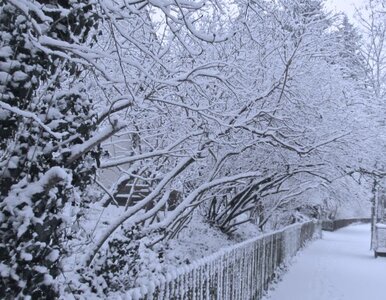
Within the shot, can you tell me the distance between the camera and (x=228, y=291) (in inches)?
266

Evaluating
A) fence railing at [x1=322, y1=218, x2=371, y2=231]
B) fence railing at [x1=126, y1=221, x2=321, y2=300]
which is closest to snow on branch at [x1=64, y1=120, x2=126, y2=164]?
fence railing at [x1=126, y1=221, x2=321, y2=300]

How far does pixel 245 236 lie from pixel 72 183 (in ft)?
35.5

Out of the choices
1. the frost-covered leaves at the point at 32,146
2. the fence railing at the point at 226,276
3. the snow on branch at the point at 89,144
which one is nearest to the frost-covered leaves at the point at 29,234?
the frost-covered leaves at the point at 32,146

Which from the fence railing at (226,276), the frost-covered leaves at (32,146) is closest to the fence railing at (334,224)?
the fence railing at (226,276)

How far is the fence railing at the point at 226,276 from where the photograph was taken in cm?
395

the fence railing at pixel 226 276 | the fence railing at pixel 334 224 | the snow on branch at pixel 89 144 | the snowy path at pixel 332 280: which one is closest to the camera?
the snow on branch at pixel 89 144

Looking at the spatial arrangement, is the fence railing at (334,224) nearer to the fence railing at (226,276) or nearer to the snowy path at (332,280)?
the snowy path at (332,280)

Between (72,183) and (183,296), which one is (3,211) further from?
(183,296)

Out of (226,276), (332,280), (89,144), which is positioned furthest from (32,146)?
(332,280)

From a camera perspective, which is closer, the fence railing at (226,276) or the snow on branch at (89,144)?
the snow on branch at (89,144)

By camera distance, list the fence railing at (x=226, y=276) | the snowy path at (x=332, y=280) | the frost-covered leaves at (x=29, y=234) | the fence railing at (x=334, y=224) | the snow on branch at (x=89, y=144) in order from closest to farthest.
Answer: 1. the frost-covered leaves at (x=29, y=234)
2. the snow on branch at (x=89, y=144)
3. the fence railing at (x=226, y=276)
4. the snowy path at (x=332, y=280)
5. the fence railing at (x=334, y=224)

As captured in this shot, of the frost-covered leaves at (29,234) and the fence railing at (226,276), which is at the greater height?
the frost-covered leaves at (29,234)

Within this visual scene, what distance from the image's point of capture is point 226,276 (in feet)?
21.6

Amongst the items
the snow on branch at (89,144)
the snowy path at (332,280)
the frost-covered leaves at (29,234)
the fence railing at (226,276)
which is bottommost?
the snowy path at (332,280)
